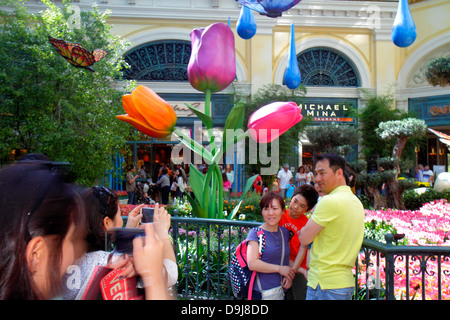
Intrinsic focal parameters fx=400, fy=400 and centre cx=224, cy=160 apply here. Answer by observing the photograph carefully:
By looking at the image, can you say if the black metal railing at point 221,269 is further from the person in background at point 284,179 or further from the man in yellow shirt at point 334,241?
the person in background at point 284,179

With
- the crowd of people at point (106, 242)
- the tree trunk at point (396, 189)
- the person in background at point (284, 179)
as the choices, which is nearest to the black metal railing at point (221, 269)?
the crowd of people at point (106, 242)

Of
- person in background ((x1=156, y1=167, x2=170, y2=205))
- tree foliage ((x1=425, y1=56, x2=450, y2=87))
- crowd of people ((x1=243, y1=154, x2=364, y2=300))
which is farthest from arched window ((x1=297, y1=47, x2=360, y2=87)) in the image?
crowd of people ((x1=243, y1=154, x2=364, y2=300))

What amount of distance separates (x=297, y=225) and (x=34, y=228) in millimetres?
2159

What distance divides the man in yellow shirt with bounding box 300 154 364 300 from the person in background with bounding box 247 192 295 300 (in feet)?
0.90

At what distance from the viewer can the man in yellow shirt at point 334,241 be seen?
223 centimetres

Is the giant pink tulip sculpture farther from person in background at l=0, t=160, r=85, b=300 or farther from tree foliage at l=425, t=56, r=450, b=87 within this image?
tree foliage at l=425, t=56, r=450, b=87

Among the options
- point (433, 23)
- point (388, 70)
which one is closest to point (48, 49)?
point (388, 70)

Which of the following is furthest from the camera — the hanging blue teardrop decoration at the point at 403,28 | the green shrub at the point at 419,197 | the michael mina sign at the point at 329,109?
the michael mina sign at the point at 329,109

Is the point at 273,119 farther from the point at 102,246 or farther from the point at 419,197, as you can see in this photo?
the point at 419,197

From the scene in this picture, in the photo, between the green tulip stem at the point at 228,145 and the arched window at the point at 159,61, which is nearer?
the green tulip stem at the point at 228,145

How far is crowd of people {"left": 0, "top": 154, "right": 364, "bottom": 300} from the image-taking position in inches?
38.2

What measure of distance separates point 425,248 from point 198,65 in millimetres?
2047

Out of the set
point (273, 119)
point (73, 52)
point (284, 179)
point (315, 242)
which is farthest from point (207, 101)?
point (284, 179)
